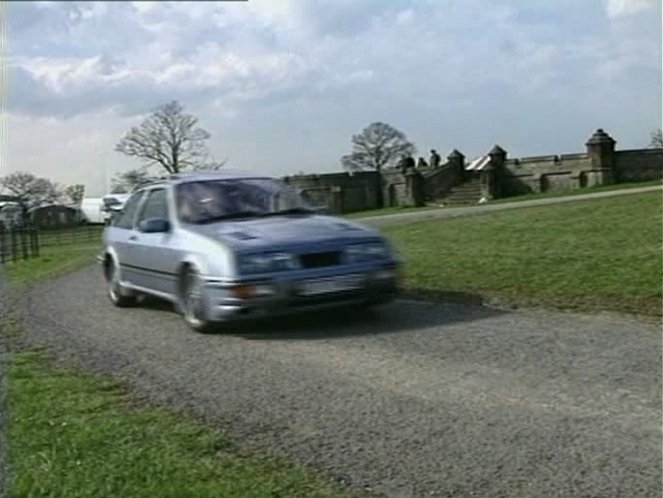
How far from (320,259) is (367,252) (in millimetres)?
470

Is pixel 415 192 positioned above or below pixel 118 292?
above

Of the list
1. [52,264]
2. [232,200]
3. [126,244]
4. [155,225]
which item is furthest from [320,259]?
[52,264]

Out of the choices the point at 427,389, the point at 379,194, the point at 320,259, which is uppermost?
the point at 379,194

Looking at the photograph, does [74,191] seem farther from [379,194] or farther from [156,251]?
[379,194]

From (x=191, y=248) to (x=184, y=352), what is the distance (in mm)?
1172

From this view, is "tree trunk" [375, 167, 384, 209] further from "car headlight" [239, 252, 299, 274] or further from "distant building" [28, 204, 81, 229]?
"distant building" [28, 204, 81, 229]

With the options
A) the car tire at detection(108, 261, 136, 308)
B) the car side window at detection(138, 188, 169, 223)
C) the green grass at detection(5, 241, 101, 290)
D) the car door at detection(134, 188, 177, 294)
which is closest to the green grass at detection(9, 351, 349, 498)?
the car door at detection(134, 188, 177, 294)

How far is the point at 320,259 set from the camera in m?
7.09

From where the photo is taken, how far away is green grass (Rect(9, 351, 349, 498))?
3381mm

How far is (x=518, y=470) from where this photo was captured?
147 inches

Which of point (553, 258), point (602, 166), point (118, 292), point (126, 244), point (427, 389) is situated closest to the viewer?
point (427, 389)

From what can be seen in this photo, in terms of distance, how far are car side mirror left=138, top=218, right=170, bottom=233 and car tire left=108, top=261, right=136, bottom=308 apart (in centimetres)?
108

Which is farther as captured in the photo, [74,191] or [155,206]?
[155,206]

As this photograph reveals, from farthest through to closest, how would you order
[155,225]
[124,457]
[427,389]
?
[155,225]
[427,389]
[124,457]
